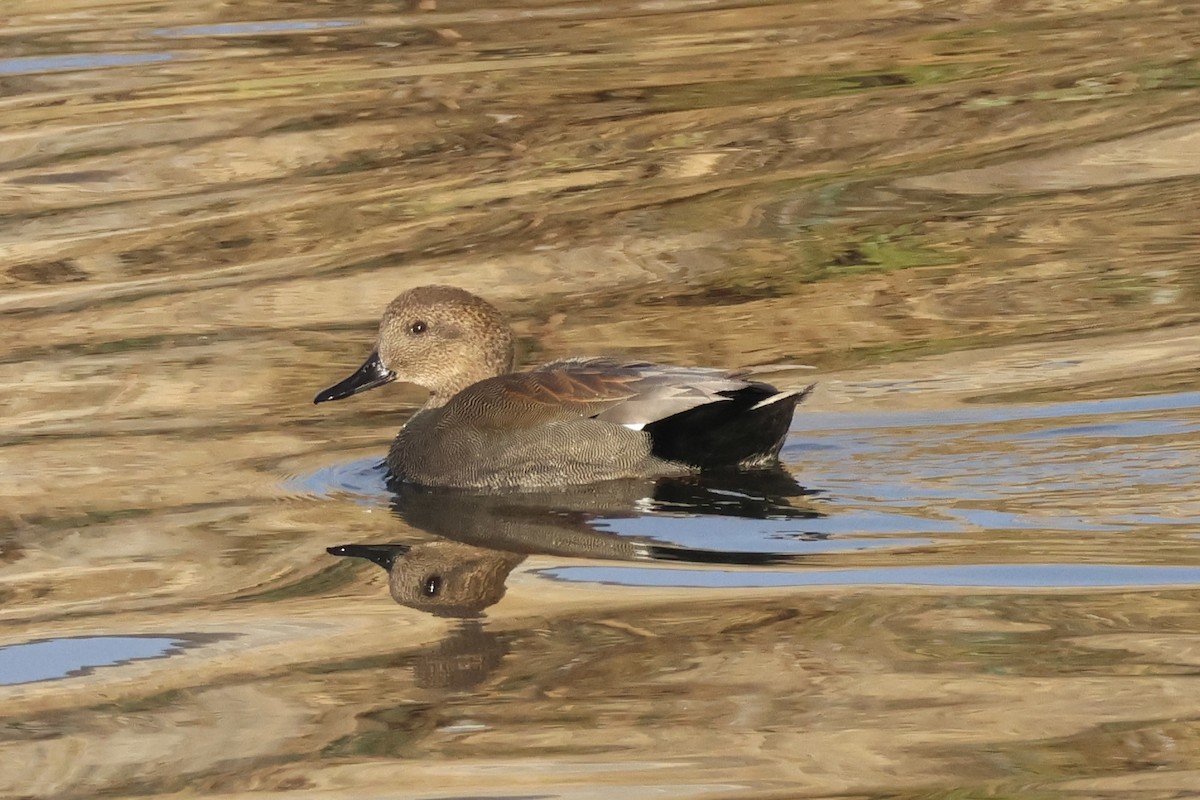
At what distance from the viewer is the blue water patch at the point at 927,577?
5.07 m

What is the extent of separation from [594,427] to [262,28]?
8593 millimetres

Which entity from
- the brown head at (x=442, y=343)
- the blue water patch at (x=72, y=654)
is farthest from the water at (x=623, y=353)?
the brown head at (x=442, y=343)

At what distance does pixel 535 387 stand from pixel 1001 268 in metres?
2.95

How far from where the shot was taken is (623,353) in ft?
26.2

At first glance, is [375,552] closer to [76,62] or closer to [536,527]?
[536,527]

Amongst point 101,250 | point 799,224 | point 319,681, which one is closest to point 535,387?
point 319,681

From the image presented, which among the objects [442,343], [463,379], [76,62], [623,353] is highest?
[76,62]

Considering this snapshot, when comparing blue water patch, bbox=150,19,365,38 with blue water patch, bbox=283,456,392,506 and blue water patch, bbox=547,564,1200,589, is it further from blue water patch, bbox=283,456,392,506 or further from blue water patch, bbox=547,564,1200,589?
blue water patch, bbox=547,564,1200,589

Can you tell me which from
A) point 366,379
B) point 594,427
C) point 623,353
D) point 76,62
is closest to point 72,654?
point 594,427

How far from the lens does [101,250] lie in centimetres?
1002

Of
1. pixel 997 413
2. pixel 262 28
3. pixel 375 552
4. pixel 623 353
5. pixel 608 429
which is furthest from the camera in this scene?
pixel 262 28

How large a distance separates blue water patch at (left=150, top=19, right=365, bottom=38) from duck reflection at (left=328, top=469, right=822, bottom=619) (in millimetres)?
8197

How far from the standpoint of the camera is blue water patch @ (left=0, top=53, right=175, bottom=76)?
13570mm

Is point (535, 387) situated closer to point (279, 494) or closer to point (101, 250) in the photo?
point (279, 494)
